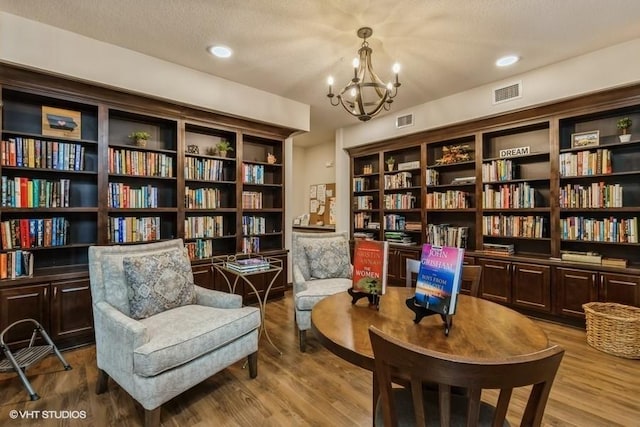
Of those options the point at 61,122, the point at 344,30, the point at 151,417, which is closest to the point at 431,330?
the point at 151,417

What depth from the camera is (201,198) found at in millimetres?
3756

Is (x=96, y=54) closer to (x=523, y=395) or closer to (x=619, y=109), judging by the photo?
(x=523, y=395)

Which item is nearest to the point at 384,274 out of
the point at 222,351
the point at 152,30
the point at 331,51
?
the point at 222,351

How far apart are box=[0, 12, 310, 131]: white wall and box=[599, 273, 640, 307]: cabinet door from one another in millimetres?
3892

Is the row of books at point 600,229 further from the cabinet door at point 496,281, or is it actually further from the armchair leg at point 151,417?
the armchair leg at point 151,417

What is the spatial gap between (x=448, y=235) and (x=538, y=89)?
1.94 metres

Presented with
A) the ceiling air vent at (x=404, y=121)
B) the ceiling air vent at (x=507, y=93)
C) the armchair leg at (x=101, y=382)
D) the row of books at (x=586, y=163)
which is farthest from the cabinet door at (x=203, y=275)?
the row of books at (x=586, y=163)

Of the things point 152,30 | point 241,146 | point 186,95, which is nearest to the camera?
point 152,30

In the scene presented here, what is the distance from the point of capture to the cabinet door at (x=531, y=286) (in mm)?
3338

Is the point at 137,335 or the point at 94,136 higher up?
the point at 94,136

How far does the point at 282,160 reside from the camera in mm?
4496

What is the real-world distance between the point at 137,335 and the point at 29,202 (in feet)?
6.46

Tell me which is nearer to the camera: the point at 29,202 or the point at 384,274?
the point at 384,274

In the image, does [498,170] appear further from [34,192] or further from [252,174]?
[34,192]
